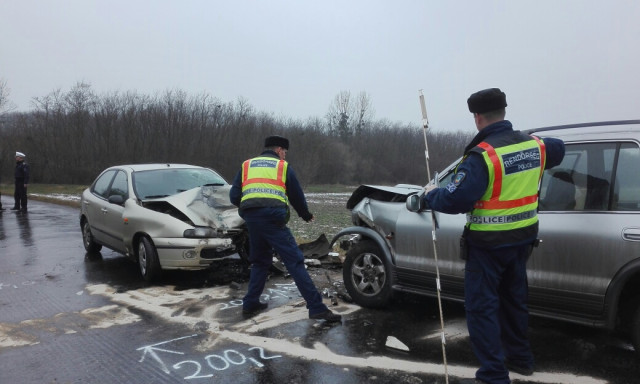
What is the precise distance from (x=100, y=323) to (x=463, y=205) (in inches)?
156

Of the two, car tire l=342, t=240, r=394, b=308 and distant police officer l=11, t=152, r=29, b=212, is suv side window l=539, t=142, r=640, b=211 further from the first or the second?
distant police officer l=11, t=152, r=29, b=212

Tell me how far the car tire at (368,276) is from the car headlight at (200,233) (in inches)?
82.2

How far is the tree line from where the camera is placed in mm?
44800

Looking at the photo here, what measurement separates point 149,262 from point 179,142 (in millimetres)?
49066

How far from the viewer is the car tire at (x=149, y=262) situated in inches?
246

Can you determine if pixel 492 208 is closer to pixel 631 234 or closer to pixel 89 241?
pixel 631 234

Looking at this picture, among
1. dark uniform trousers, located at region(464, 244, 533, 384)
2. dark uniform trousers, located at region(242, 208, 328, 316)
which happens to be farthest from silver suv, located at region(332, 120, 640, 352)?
dark uniform trousers, located at region(242, 208, 328, 316)

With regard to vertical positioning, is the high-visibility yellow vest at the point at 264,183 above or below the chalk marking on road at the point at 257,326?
above

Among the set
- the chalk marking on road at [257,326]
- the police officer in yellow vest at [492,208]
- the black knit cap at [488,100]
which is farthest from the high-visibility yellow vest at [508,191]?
the chalk marking on road at [257,326]

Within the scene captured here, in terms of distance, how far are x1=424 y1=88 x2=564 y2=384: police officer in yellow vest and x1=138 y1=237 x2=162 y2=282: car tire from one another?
4.40 metres

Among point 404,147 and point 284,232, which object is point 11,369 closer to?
point 284,232

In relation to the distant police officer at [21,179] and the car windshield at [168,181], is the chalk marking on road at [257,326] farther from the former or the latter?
the distant police officer at [21,179]

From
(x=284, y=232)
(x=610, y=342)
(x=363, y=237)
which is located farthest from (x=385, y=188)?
(x=610, y=342)

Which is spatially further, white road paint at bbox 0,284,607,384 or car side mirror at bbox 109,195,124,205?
car side mirror at bbox 109,195,124,205
